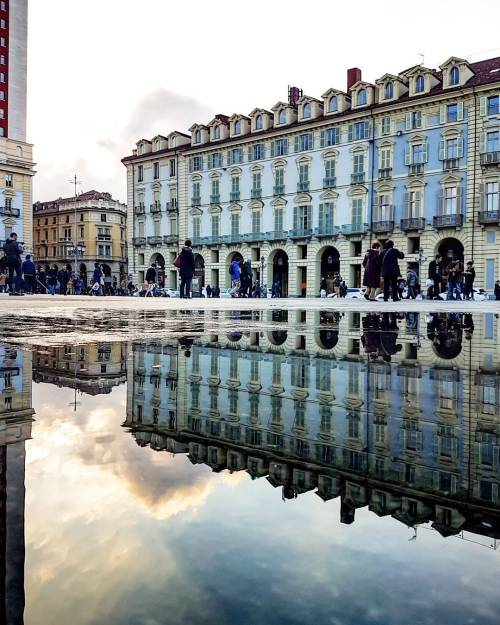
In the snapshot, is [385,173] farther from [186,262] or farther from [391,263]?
[391,263]

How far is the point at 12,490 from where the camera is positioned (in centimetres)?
136

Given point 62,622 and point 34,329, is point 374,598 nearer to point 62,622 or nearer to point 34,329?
point 62,622

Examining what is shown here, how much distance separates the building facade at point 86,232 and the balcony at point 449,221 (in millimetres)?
54069

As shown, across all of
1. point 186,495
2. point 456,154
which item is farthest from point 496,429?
point 456,154

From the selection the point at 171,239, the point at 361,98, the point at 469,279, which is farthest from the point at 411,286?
the point at 171,239

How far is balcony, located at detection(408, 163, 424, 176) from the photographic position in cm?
4284

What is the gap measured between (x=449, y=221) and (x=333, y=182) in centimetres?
995

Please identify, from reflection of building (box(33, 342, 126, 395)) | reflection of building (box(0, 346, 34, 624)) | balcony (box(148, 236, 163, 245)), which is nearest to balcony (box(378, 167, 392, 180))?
balcony (box(148, 236, 163, 245))

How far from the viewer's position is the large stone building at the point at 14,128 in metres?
61.0

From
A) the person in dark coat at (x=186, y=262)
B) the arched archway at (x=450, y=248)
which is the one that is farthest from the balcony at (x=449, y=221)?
the person in dark coat at (x=186, y=262)

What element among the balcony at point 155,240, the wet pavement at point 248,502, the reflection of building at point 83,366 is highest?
the balcony at point 155,240

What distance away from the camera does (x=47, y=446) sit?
181 cm

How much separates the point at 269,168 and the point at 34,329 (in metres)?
46.7

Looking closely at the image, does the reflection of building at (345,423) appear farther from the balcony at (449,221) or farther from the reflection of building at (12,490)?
the balcony at (449,221)
